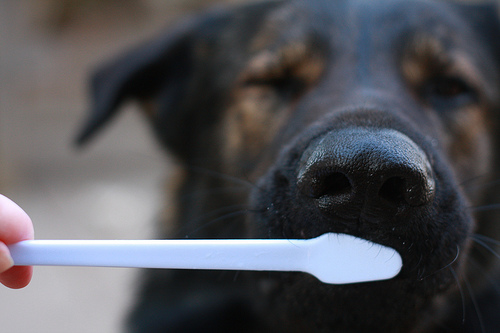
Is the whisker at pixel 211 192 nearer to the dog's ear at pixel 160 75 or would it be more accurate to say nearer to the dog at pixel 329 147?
the dog at pixel 329 147

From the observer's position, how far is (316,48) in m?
1.38

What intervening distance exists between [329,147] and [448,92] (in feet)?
2.56

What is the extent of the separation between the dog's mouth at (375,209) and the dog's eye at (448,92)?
1.65 ft

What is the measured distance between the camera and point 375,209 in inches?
28.5

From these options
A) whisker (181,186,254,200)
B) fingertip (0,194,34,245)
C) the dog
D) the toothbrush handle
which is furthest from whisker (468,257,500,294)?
fingertip (0,194,34,245)

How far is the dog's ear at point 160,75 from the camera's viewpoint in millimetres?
1629

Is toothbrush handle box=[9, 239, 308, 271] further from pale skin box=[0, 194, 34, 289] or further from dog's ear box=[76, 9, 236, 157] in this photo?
dog's ear box=[76, 9, 236, 157]

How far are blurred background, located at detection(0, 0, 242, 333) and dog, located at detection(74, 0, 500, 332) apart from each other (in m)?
0.27

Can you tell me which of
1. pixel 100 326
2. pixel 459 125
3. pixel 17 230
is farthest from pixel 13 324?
pixel 459 125

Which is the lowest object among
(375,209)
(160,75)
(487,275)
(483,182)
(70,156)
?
(70,156)

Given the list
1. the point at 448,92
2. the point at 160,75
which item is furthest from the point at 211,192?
the point at 448,92

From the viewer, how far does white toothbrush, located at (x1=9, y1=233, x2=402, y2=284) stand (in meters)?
0.68

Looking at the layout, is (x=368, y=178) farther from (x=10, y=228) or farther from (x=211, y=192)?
(x=211, y=192)

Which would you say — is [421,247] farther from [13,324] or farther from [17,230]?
[13,324]
